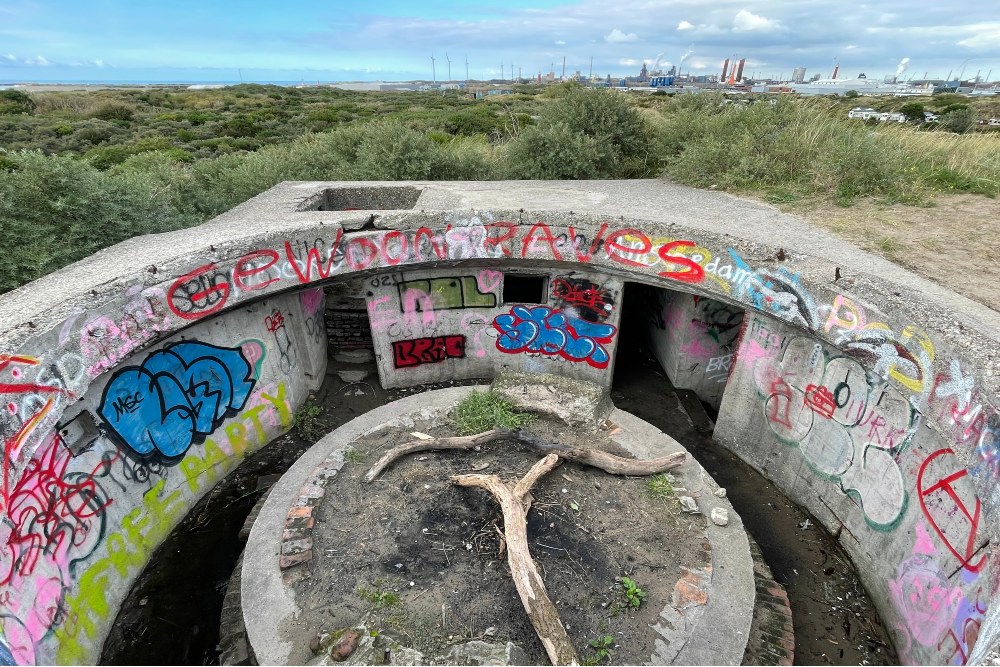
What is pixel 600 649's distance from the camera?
5.06 m

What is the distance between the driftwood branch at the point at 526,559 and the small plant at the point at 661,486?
1335 mm

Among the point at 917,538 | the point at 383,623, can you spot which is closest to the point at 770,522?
the point at 917,538

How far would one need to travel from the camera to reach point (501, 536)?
602 cm

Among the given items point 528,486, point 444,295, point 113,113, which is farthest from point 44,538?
point 113,113

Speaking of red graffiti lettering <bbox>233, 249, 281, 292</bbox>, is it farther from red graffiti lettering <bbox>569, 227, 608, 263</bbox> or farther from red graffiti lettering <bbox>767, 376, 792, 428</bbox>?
red graffiti lettering <bbox>767, 376, 792, 428</bbox>

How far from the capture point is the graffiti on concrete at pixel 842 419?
625 cm

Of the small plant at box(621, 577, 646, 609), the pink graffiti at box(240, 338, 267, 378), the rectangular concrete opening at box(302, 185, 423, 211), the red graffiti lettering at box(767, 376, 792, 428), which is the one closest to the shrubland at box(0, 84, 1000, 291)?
the rectangular concrete opening at box(302, 185, 423, 211)

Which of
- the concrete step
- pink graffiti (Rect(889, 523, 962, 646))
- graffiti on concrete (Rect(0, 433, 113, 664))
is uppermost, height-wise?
graffiti on concrete (Rect(0, 433, 113, 664))

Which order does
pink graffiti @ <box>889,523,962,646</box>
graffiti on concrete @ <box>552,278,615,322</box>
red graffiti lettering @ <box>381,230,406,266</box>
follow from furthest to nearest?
1. graffiti on concrete @ <box>552,278,615,322</box>
2. red graffiti lettering @ <box>381,230,406,266</box>
3. pink graffiti @ <box>889,523,962,646</box>

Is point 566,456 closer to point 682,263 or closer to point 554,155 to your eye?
point 682,263

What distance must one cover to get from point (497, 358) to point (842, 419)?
6095 mm

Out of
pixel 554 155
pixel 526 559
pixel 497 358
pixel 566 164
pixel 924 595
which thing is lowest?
pixel 497 358

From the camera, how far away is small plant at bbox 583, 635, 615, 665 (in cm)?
498

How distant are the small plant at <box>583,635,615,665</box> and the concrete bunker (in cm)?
288
